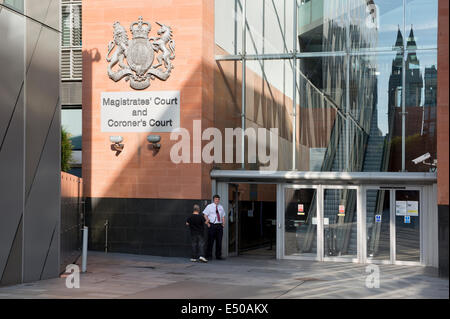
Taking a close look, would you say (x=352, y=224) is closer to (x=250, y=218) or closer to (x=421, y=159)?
(x=421, y=159)

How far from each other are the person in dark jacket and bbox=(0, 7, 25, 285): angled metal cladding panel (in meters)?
5.68

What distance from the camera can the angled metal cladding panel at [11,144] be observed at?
42.2 feet

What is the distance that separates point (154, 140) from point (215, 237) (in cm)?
310

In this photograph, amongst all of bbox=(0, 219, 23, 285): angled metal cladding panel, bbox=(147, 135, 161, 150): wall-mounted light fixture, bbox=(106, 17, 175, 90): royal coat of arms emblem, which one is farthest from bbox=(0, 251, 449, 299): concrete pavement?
bbox=(106, 17, 175, 90): royal coat of arms emblem

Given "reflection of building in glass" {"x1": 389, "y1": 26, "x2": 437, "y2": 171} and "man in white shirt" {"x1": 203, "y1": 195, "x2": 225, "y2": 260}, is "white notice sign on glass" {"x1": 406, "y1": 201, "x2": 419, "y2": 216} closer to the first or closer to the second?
"reflection of building in glass" {"x1": 389, "y1": 26, "x2": 437, "y2": 171}

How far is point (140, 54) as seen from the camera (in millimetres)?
19672

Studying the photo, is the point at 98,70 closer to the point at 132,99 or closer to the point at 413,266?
the point at 132,99

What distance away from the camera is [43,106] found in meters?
14.1

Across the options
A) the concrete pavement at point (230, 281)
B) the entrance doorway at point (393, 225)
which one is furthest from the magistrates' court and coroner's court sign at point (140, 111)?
the entrance doorway at point (393, 225)

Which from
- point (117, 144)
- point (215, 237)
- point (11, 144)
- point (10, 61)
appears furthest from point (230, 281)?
point (117, 144)

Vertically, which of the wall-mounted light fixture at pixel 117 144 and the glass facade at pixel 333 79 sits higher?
the glass facade at pixel 333 79

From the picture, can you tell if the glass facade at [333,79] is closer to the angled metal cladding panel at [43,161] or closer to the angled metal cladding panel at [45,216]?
the angled metal cladding panel at [43,161]

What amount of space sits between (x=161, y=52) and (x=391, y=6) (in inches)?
249

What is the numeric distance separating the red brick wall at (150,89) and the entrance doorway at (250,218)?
1.37 metres
